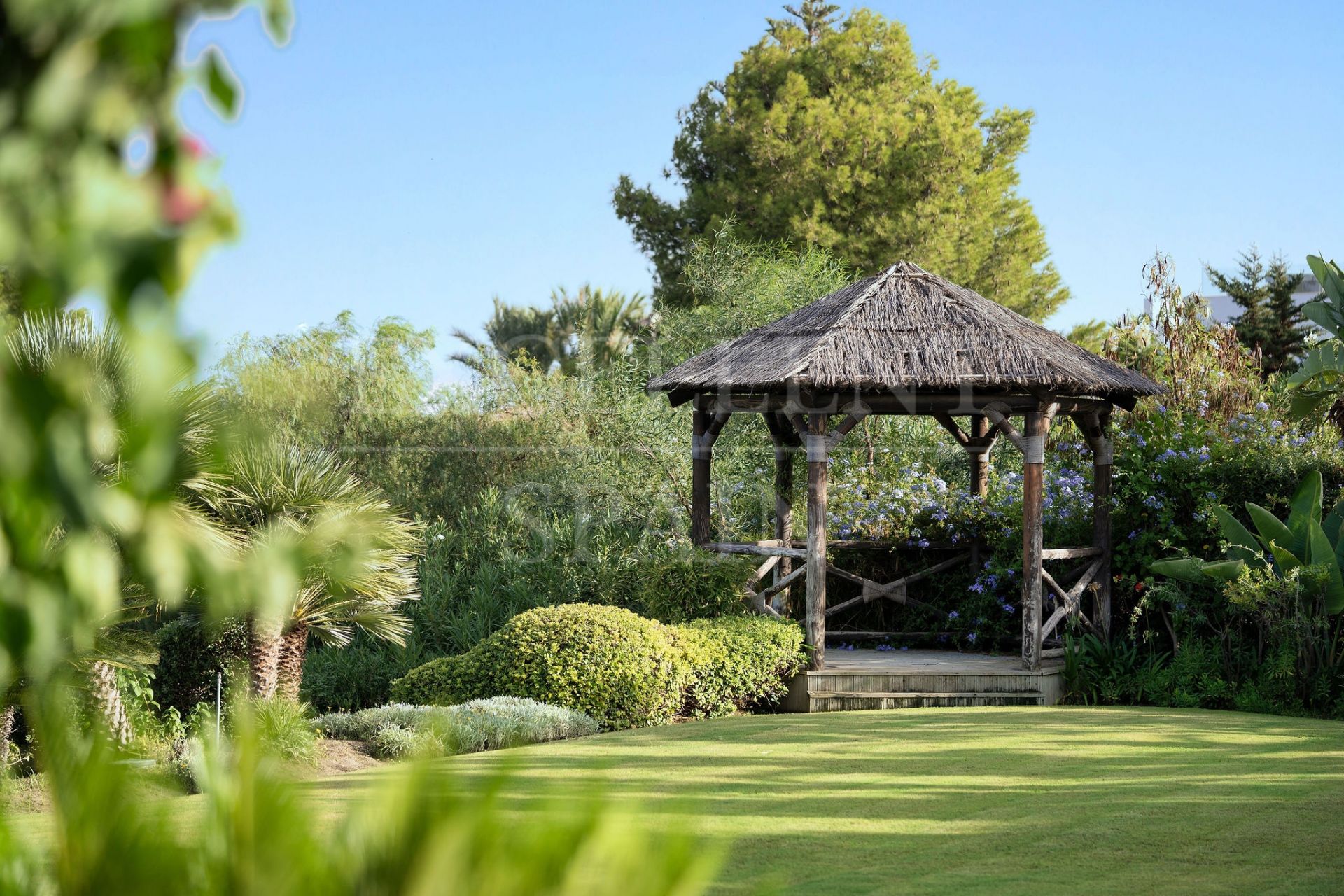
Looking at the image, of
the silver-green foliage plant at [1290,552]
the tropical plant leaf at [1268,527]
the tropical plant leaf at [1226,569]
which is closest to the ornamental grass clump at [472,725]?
the tropical plant leaf at [1226,569]

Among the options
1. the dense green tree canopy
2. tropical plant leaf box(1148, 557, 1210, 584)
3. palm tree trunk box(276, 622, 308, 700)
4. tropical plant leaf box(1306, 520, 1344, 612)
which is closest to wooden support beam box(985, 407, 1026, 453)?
tropical plant leaf box(1148, 557, 1210, 584)

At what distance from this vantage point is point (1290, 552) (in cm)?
1077

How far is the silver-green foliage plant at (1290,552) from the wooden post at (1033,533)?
40.3 inches

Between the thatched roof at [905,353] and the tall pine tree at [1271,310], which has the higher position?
the tall pine tree at [1271,310]

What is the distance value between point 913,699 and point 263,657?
215 inches

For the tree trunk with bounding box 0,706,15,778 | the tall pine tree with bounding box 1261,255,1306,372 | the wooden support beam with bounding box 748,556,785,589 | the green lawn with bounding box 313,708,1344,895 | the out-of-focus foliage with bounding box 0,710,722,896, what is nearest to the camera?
the out-of-focus foliage with bounding box 0,710,722,896

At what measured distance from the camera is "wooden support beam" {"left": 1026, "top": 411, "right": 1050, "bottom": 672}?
11.3 meters

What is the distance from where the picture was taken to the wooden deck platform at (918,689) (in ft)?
36.9

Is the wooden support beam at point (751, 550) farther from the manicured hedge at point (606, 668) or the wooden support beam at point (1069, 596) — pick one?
the wooden support beam at point (1069, 596)

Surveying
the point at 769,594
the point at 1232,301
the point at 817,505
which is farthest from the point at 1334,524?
the point at 1232,301

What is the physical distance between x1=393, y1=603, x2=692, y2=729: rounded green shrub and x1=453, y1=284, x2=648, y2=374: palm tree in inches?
860

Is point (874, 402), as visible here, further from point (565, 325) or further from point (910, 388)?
point (565, 325)

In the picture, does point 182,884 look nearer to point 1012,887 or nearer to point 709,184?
point 1012,887

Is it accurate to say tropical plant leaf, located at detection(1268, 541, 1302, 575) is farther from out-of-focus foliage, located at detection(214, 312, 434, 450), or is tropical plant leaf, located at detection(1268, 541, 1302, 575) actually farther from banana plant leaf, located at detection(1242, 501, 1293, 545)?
out-of-focus foliage, located at detection(214, 312, 434, 450)
